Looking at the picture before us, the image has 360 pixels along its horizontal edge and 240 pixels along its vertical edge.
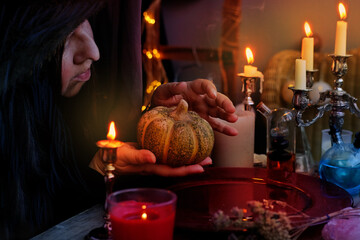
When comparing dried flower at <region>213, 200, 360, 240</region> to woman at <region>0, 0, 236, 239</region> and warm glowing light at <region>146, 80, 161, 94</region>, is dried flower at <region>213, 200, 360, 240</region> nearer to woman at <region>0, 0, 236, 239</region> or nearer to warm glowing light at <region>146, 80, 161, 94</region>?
woman at <region>0, 0, 236, 239</region>

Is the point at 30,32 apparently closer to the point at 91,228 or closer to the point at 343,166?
the point at 91,228

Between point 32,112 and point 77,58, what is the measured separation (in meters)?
0.24

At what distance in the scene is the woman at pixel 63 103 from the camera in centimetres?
96

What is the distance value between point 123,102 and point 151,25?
6.51 feet

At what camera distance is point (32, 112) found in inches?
40.4

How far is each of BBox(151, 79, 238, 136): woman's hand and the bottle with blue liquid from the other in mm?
271

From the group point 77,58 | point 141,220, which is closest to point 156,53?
point 77,58

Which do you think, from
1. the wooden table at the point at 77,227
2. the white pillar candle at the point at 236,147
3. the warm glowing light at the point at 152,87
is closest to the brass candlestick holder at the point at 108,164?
the wooden table at the point at 77,227

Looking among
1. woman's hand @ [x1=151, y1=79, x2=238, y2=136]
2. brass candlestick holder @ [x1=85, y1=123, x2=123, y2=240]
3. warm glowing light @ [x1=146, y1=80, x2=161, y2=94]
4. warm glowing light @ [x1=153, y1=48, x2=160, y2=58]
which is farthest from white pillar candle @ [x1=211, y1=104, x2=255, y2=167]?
warm glowing light @ [x1=153, y1=48, x2=160, y2=58]

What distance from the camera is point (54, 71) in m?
1.09

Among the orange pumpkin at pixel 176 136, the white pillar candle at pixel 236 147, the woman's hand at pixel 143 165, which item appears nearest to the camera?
the woman's hand at pixel 143 165

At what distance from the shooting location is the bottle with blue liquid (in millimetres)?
1191

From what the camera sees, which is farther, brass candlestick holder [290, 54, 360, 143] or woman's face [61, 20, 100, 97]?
brass candlestick holder [290, 54, 360, 143]

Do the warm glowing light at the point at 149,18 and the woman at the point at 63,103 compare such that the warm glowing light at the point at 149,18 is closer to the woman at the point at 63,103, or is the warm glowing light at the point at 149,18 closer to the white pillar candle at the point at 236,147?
the woman at the point at 63,103
